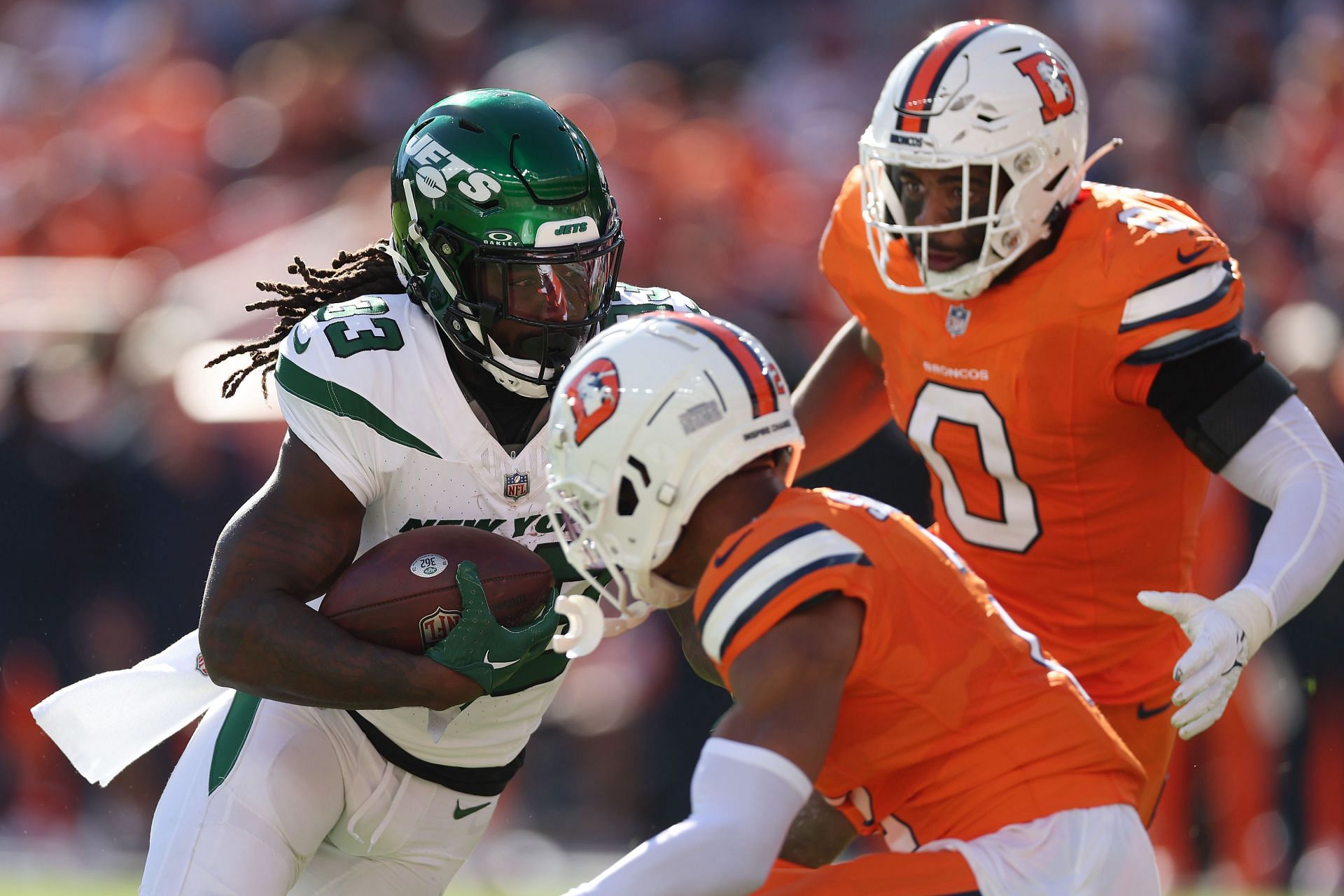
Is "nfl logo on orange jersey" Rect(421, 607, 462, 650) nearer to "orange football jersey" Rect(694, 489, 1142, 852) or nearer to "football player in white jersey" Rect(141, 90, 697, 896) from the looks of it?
"football player in white jersey" Rect(141, 90, 697, 896)

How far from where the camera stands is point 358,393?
119 inches

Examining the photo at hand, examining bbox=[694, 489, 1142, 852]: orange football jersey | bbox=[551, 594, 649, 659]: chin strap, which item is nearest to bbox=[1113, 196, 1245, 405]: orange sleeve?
bbox=[694, 489, 1142, 852]: orange football jersey

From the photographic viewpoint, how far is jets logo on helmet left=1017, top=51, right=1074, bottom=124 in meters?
3.26

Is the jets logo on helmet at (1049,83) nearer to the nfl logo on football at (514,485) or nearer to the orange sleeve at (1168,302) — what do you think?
the orange sleeve at (1168,302)

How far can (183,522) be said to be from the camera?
A: 20.5ft

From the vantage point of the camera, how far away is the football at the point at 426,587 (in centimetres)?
292

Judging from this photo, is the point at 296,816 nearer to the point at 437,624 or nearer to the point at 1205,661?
the point at 437,624

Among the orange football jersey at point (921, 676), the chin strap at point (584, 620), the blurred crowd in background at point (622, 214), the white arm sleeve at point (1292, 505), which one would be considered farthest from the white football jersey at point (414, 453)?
the blurred crowd in background at point (622, 214)

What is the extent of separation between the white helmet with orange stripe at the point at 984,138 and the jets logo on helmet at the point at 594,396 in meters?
0.99

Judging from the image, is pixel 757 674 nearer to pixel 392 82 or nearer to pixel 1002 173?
pixel 1002 173

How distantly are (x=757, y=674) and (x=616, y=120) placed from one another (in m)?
6.46

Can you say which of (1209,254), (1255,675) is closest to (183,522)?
(1255,675)

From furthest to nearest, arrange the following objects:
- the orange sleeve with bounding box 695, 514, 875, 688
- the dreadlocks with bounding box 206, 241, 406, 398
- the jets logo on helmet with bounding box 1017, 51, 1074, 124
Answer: the dreadlocks with bounding box 206, 241, 406, 398 < the jets logo on helmet with bounding box 1017, 51, 1074, 124 < the orange sleeve with bounding box 695, 514, 875, 688

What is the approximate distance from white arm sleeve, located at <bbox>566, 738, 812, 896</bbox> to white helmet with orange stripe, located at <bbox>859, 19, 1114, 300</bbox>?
1343mm
